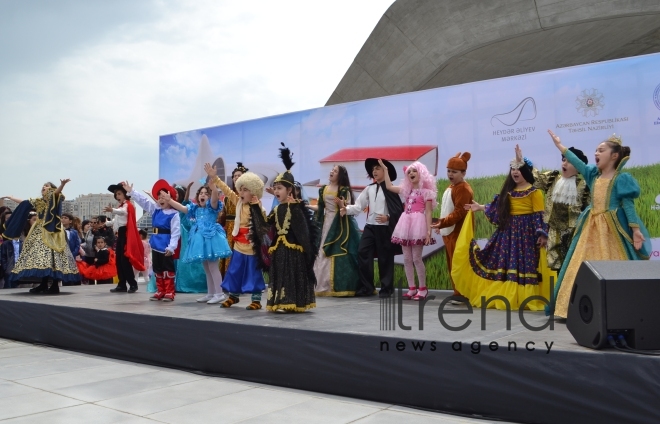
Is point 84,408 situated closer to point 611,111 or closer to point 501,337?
point 501,337

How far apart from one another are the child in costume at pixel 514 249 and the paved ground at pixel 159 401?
2.20m

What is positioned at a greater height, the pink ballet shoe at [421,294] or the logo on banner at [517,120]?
the logo on banner at [517,120]

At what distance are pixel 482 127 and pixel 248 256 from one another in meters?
3.09

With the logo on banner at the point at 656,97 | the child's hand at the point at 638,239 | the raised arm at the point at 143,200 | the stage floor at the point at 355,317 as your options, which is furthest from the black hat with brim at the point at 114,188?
the logo on banner at the point at 656,97

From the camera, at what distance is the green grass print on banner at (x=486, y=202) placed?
18.3 ft

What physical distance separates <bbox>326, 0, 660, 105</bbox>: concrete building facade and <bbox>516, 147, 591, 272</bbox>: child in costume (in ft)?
30.5

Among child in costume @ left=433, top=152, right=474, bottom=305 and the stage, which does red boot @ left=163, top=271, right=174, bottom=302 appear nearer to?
the stage

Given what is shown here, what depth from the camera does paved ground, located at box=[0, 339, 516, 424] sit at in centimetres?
330

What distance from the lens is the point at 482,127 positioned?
21.7ft

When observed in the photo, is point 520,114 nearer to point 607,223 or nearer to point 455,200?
point 455,200

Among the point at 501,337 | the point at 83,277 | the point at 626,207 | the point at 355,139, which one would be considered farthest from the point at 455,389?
the point at 83,277

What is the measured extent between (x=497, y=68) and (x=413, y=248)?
1028cm

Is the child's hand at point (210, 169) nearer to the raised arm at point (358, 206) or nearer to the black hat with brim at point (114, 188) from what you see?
the raised arm at point (358, 206)

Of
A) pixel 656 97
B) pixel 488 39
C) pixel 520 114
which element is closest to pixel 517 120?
pixel 520 114
